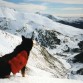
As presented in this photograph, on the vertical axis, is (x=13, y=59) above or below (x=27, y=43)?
below

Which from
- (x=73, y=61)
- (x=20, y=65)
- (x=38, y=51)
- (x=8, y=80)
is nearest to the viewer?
(x=8, y=80)

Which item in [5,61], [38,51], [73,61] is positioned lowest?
[73,61]

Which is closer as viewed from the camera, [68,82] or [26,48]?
[26,48]

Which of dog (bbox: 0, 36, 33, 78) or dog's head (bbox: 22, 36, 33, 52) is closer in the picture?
dog (bbox: 0, 36, 33, 78)

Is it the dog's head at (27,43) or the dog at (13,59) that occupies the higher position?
the dog's head at (27,43)

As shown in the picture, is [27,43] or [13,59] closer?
[13,59]

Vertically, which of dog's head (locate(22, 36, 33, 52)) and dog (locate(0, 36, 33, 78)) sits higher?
dog's head (locate(22, 36, 33, 52))

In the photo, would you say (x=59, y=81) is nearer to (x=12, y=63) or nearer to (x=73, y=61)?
(x=12, y=63)

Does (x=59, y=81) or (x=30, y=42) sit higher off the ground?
(x=30, y=42)

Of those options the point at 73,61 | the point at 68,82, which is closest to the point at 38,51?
the point at 73,61

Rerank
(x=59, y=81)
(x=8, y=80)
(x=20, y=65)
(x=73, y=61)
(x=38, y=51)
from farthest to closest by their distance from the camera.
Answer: (x=73, y=61) < (x=38, y=51) < (x=59, y=81) < (x=20, y=65) < (x=8, y=80)

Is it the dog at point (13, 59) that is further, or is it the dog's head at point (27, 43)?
the dog's head at point (27, 43)
